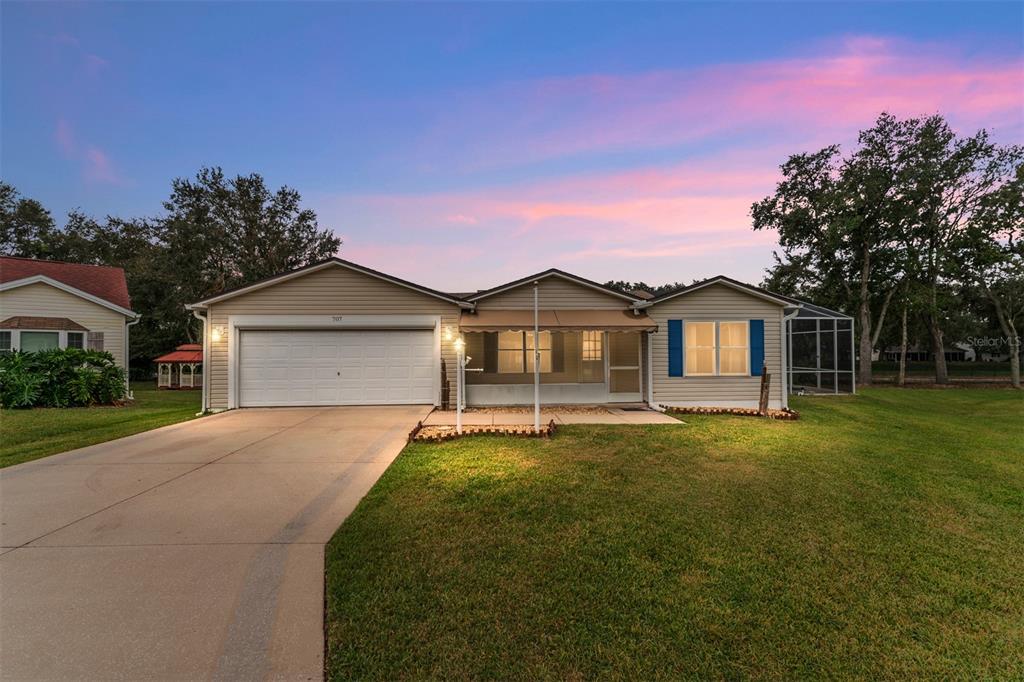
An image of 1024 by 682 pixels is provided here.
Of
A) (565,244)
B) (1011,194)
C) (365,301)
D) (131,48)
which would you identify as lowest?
(365,301)

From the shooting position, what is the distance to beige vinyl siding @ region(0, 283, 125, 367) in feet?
45.8

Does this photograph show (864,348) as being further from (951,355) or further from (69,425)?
(951,355)

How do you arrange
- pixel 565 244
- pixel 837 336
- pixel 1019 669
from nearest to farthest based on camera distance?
1. pixel 1019 669
2. pixel 837 336
3. pixel 565 244

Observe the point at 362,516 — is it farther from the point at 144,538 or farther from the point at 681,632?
the point at 681,632

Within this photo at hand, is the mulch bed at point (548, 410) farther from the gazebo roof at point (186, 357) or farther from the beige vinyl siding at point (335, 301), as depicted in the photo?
the gazebo roof at point (186, 357)

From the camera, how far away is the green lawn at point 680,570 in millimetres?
2238

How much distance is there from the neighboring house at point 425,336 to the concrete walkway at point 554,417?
115 cm

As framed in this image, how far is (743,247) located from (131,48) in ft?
93.7

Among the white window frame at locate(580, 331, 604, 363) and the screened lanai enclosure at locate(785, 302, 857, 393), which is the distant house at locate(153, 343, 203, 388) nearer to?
the white window frame at locate(580, 331, 604, 363)

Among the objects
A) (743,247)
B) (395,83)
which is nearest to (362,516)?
(395,83)

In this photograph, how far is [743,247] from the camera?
2455cm

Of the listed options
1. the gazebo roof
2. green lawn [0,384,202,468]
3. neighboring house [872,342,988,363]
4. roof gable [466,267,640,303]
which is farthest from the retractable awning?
neighboring house [872,342,988,363]

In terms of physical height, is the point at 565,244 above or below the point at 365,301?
above

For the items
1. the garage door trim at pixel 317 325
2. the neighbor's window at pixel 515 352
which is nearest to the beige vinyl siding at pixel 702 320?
the neighbor's window at pixel 515 352
